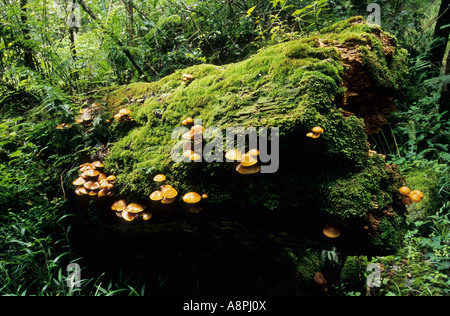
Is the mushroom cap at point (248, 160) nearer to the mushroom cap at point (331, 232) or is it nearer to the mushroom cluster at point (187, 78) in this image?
the mushroom cap at point (331, 232)

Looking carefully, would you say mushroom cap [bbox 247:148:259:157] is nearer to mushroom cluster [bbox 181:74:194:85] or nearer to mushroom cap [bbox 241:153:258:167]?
mushroom cap [bbox 241:153:258:167]

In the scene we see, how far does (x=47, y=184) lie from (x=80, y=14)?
4.06 meters

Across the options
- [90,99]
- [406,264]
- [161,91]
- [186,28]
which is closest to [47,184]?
[90,99]

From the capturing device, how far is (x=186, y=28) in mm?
6867

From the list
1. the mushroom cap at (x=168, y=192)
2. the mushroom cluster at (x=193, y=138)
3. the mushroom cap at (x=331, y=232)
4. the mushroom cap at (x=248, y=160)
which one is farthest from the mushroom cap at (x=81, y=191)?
the mushroom cap at (x=331, y=232)

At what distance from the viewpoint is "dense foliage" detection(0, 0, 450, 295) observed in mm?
2762

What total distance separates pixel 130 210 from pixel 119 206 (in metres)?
0.23

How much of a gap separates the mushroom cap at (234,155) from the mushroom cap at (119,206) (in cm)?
142

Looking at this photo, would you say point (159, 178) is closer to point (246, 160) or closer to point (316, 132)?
point (246, 160)

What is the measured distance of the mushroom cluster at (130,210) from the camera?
8.06 ft

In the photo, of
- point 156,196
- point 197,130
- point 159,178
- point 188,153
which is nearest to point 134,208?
point 156,196

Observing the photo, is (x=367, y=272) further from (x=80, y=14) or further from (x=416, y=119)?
(x=80, y=14)

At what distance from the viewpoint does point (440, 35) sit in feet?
19.2
